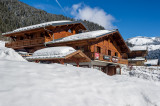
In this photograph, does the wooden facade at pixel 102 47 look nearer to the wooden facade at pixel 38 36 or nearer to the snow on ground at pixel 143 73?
the wooden facade at pixel 38 36

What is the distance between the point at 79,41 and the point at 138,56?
29.9 meters

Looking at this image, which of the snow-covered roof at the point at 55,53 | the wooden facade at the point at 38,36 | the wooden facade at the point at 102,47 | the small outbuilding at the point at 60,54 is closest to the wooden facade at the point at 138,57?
the wooden facade at the point at 102,47

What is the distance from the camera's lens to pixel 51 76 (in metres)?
4.06

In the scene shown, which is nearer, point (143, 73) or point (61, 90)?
point (61, 90)

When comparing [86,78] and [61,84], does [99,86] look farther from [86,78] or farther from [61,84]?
[61,84]

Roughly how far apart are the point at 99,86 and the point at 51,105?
1832 millimetres

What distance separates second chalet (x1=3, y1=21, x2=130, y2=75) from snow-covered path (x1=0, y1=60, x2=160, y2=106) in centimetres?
1149

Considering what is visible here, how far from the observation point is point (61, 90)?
3.50m

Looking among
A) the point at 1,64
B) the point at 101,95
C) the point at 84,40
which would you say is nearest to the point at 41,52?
the point at 84,40

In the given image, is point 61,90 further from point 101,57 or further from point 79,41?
point 101,57

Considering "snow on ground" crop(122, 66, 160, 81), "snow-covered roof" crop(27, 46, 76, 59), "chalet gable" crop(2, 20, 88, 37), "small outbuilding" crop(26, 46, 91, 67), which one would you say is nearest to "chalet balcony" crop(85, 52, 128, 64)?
"small outbuilding" crop(26, 46, 91, 67)

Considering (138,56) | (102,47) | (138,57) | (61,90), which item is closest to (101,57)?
(102,47)

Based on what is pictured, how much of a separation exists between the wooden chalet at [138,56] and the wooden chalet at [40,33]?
2149cm

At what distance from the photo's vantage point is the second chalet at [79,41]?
17.2 metres
